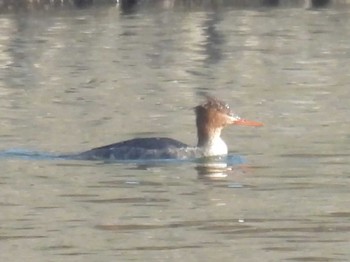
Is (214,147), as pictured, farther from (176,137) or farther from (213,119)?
(176,137)

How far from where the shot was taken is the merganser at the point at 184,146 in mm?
15695

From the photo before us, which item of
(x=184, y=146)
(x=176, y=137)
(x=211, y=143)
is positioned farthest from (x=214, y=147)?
(x=176, y=137)

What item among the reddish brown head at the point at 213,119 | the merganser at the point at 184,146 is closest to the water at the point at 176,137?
the merganser at the point at 184,146

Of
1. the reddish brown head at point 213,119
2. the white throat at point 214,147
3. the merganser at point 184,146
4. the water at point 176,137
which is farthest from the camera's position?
the reddish brown head at point 213,119

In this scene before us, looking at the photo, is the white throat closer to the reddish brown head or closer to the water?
the reddish brown head

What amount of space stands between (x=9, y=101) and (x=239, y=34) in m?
13.5

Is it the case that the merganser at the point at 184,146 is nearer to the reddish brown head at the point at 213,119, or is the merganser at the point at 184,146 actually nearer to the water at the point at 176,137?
the reddish brown head at the point at 213,119

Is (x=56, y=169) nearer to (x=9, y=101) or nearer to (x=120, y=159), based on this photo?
(x=120, y=159)

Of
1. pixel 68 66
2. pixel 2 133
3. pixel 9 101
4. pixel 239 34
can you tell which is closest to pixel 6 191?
pixel 2 133

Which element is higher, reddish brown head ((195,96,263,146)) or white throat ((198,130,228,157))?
reddish brown head ((195,96,263,146))

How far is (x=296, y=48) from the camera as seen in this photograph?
30.2 metres

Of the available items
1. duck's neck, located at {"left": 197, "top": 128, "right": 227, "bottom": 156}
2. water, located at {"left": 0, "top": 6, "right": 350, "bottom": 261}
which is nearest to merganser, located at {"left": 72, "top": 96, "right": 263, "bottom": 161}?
duck's neck, located at {"left": 197, "top": 128, "right": 227, "bottom": 156}

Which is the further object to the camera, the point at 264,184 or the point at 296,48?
the point at 296,48

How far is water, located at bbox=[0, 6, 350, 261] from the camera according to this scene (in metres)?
11.5
